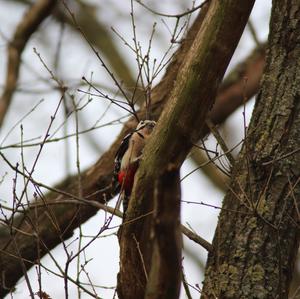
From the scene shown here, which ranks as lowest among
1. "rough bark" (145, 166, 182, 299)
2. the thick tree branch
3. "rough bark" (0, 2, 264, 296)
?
"rough bark" (145, 166, 182, 299)

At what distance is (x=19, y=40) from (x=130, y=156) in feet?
8.59

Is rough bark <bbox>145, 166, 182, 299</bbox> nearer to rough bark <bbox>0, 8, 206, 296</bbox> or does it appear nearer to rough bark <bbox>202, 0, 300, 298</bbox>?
rough bark <bbox>202, 0, 300, 298</bbox>

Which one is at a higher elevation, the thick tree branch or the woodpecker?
the thick tree branch

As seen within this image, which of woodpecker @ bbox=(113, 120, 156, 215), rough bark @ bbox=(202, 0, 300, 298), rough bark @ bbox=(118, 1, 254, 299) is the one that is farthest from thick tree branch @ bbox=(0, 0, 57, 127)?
rough bark @ bbox=(118, 1, 254, 299)

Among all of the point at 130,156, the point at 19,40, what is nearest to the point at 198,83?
the point at 130,156

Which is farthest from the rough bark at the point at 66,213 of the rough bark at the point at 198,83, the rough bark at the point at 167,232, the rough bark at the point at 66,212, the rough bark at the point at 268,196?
the rough bark at the point at 167,232

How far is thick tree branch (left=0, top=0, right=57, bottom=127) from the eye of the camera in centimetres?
637

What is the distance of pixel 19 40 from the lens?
6641 millimetres

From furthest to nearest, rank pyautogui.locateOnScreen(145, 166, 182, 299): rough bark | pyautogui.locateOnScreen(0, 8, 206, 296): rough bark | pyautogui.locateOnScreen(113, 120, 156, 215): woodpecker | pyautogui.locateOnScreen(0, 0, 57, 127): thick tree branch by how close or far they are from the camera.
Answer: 1. pyautogui.locateOnScreen(0, 0, 57, 127): thick tree branch
2. pyautogui.locateOnScreen(0, 8, 206, 296): rough bark
3. pyautogui.locateOnScreen(113, 120, 156, 215): woodpecker
4. pyautogui.locateOnScreen(145, 166, 182, 299): rough bark

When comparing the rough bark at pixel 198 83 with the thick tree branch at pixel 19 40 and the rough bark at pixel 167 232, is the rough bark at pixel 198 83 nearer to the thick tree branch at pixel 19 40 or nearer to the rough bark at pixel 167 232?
the rough bark at pixel 167 232

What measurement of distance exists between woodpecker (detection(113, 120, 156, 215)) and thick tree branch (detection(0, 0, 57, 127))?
69.5 inches

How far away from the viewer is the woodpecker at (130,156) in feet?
15.4

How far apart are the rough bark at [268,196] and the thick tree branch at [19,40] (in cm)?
268

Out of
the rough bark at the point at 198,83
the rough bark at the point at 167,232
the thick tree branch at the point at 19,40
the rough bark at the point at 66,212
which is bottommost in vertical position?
the rough bark at the point at 167,232
